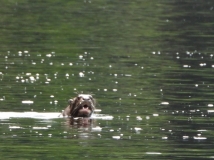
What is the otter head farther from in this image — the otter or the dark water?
the dark water

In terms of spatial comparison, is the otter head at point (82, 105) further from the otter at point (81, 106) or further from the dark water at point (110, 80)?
the dark water at point (110, 80)

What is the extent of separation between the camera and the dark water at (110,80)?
24.1 meters

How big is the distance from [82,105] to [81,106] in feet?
0.29

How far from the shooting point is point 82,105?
29.2 m

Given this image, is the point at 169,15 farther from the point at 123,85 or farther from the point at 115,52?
the point at 123,85

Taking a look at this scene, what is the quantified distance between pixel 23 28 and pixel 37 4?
17712mm

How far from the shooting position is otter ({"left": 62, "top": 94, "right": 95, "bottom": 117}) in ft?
95.6

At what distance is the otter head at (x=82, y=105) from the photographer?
29125 mm

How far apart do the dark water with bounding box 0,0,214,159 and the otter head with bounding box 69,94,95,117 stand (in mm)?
450

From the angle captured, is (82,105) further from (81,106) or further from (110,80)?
(110,80)

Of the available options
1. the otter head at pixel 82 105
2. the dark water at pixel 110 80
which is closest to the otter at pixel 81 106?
the otter head at pixel 82 105

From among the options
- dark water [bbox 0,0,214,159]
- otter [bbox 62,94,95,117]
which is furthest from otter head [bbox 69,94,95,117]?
dark water [bbox 0,0,214,159]

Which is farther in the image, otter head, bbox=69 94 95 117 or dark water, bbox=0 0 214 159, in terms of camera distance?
otter head, bbox=69 94 95 117

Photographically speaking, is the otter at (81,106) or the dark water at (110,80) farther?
the otter at (81,106)
